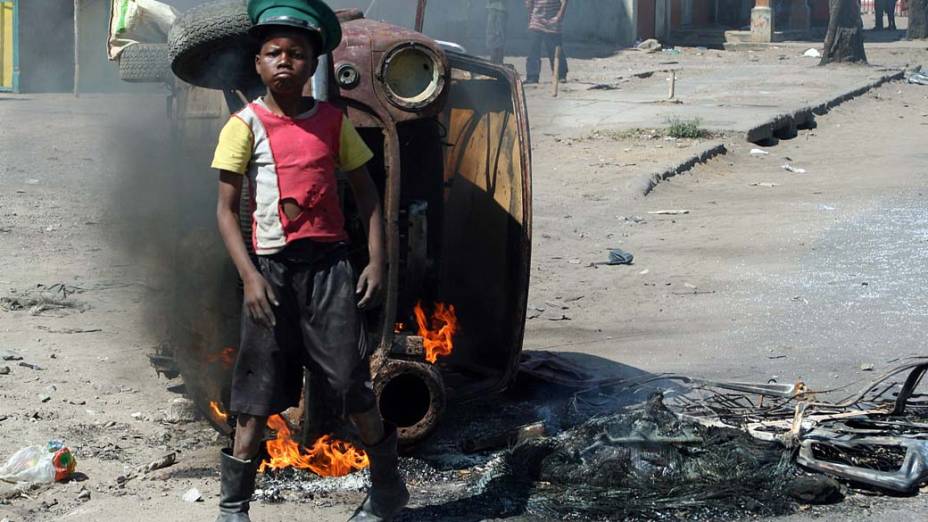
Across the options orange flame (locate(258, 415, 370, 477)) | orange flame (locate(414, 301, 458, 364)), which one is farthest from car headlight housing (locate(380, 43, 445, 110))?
orange flame (locate(258, 415, 370, 477))

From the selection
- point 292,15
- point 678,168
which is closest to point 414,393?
point 292,15

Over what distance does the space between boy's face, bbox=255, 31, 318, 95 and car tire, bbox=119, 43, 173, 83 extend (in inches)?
56.5

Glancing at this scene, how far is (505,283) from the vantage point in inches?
196

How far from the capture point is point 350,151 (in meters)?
3.58

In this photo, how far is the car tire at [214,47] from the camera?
391 centimetres

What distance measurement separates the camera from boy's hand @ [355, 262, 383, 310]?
11.8ft

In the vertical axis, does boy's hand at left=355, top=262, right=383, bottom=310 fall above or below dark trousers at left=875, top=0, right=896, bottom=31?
below

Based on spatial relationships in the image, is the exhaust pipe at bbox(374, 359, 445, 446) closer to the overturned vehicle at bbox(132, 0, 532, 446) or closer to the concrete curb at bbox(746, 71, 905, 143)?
the overturned vehicle at bbox(132, 0, 532, 446)

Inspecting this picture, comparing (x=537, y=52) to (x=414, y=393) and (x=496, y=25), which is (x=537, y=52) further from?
(x=414, y=393)

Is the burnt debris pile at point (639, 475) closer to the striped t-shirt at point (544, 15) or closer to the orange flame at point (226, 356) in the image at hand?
the orange flame at point (226, 356)

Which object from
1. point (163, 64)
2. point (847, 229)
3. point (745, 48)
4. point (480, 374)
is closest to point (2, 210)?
point (163, 64)

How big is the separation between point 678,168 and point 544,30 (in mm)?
7598

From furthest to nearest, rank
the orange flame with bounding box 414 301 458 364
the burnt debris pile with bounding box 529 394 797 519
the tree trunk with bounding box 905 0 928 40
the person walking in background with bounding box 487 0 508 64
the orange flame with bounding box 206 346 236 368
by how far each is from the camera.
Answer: the tree trunk with bounding box 905 0 928 40 → the person walking in background with bounding box 487 0 508 64 → the orange flame with bounding box 414 301 458 364 → the orange flame with bounding box 206 346 236 368 → the burnt debris pile with bounding box 529 394 797 519

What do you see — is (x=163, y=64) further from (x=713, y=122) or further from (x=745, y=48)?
(x=745, y=48)
